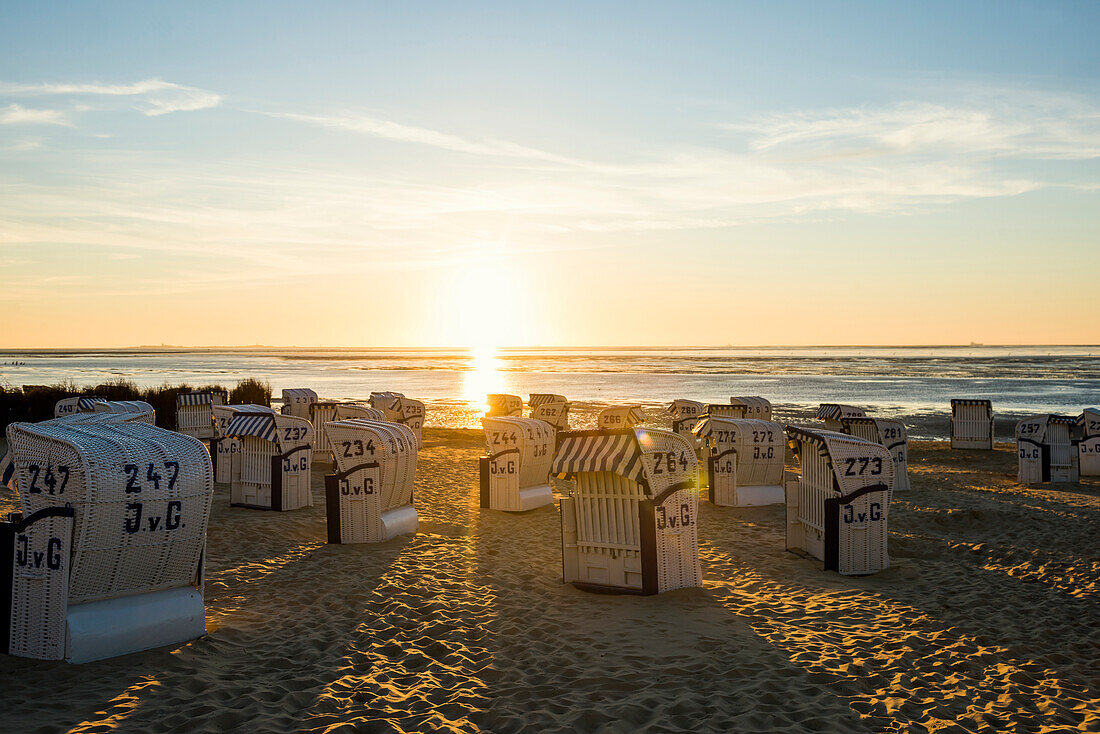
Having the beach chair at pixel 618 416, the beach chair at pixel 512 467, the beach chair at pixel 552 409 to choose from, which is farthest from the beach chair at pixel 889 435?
the beach chair at pixel 552 409

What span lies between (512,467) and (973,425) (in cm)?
2008

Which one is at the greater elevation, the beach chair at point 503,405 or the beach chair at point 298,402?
the beach chair at point 298,402

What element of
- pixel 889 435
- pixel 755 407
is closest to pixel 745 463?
pixel 889 435

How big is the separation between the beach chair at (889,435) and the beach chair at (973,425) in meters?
11.2

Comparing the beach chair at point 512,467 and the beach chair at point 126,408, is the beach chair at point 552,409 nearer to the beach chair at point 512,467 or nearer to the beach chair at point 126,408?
the beach chair at point 512,467

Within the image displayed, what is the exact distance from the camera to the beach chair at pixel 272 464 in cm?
1527

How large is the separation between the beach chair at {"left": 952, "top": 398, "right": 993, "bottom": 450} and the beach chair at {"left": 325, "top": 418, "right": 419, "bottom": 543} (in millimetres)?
22776

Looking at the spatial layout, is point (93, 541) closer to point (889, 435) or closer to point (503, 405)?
point (889, 435)

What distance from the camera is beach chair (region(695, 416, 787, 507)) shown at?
1639 cm

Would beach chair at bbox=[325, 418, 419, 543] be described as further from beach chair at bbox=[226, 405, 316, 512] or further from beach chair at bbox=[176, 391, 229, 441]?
beach chair at bbox=[176, 391, 229, 441]

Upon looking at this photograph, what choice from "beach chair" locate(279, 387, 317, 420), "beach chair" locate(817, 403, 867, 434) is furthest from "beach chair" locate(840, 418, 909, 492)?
"beach chair" locate(279, 387, 317, 420)

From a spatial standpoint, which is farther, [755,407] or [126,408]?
[755,407]

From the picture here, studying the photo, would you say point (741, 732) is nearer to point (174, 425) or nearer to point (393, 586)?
point (393, 586)

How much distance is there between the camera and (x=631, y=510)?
9.57m
